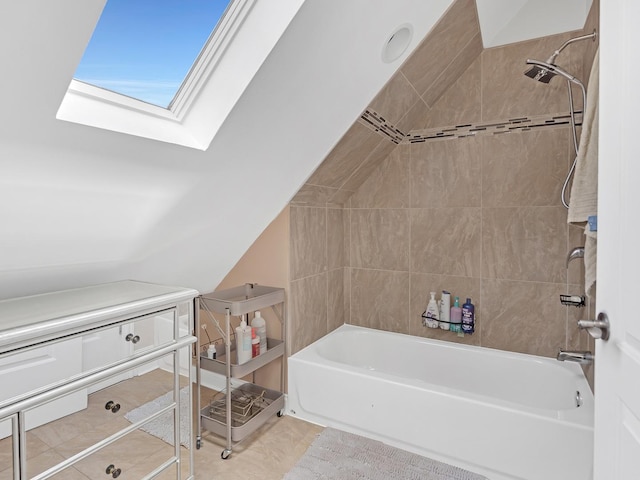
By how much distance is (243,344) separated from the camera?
79.7 inches

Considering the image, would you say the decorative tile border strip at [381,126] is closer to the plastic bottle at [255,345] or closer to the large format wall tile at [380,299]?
the large format wall tile at [380,299]

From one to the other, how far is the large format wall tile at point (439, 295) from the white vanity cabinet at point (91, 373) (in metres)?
1.60

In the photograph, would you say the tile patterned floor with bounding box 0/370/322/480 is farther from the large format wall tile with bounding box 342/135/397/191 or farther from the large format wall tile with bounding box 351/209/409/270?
the large format wall tile with bounding box 342/135/397/191

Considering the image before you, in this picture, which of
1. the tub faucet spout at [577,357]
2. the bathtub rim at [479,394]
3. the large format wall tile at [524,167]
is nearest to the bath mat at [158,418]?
the bathtub rim at [479,394]

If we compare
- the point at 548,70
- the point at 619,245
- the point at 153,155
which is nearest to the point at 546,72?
the point at 548,70

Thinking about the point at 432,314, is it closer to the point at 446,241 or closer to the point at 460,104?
the point at 446,241

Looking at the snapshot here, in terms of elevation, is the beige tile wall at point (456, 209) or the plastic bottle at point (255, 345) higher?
the beige tile wall at point (456, 209)

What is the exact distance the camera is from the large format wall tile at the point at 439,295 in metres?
2.41

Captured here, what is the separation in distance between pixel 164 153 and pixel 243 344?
1158 millimetres

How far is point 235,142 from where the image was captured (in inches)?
57.1

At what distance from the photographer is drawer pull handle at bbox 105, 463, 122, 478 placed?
1274 mm

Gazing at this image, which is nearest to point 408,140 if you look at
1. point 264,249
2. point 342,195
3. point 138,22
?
point 342,195

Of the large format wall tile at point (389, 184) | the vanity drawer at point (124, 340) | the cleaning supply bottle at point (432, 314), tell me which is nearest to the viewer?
the vanity drawer at point (124, 340)

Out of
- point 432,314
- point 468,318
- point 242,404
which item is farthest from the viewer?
point 432,314
